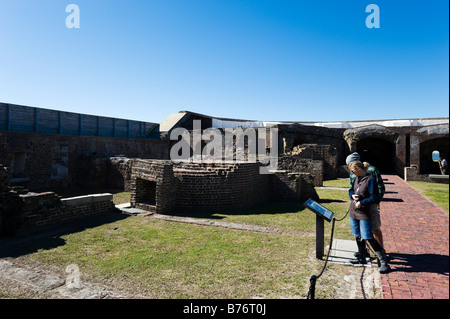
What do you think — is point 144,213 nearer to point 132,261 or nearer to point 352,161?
point 132,261

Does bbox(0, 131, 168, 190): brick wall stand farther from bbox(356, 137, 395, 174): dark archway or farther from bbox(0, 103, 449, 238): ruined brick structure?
bbox(356, 137, 395, 174): dark archway

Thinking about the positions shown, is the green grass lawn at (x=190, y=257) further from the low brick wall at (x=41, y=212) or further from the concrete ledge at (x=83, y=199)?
the concrete ledge at (x=83, y=199)

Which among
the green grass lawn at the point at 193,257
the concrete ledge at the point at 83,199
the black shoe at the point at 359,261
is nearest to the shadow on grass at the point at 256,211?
the green grass lawn at the point at 193,257

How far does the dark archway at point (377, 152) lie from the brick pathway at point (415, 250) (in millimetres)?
19597

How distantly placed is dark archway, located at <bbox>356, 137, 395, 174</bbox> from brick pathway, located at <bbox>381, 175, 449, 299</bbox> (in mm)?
19597

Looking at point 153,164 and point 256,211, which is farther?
point 256,211

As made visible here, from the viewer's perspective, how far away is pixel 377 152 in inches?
1073

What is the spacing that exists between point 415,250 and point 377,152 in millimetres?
25763

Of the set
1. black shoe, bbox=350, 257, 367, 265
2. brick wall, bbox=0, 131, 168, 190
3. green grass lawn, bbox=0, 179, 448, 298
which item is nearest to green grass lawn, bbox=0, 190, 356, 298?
green grass lawn, bbox=0, 179, 448, 298

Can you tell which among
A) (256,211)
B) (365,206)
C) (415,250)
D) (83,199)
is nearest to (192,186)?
(256,211)

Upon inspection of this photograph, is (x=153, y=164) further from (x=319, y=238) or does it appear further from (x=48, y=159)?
(x=48, y=159)

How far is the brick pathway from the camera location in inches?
100

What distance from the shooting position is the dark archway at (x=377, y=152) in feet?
87.6

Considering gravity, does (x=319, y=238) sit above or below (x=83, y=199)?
below
